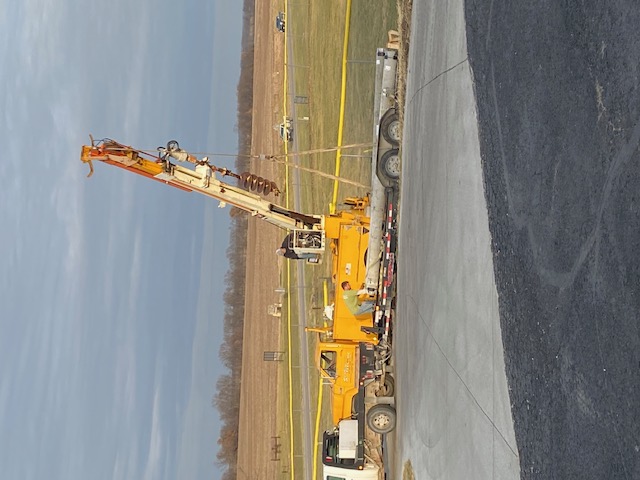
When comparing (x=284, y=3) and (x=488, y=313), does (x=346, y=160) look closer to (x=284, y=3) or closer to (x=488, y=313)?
(x=488, y=313)

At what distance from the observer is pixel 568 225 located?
5.05 meters

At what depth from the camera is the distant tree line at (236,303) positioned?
148 ft

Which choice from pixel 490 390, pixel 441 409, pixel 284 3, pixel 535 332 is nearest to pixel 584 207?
pixel 535 332

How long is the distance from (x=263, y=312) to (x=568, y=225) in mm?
38108

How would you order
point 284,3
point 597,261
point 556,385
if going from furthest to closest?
1. point 284,3
2. point 556,385
3. point 597,261

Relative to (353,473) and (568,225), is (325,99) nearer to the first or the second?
(353,473)

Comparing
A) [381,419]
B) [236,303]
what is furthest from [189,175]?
[236,303]

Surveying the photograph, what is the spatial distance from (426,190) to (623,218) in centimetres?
603

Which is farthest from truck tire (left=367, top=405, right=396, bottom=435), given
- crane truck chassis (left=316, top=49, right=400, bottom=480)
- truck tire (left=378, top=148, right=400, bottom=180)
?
truck tire (left=378, top=148, right=400, bottom=180)

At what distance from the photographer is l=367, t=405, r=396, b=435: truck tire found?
48.5 feet

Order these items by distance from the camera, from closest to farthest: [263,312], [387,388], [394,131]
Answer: [394,131], [387,388], [263,312]

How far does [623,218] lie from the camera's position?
14.1 feet

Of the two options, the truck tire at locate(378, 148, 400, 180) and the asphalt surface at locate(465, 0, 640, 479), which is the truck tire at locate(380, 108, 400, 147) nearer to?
→ the truck tire at locate(378, 148, 400, 180)

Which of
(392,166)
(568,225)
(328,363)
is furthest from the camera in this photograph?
(328,363)
